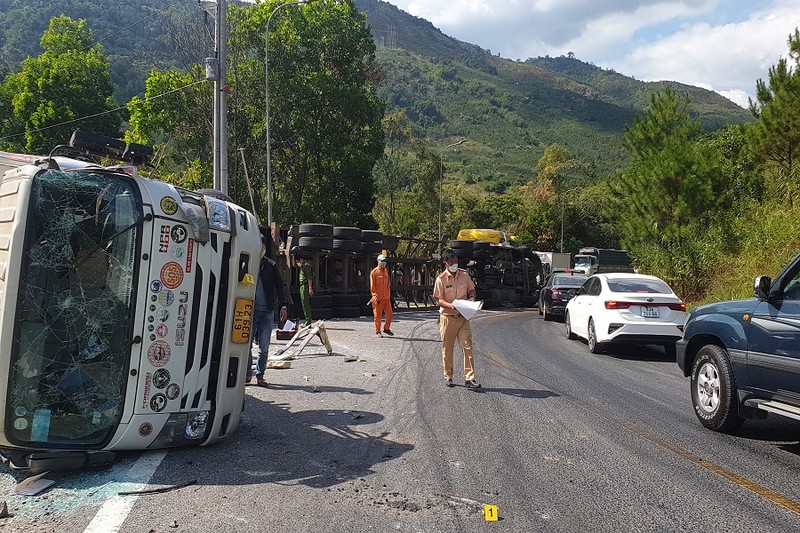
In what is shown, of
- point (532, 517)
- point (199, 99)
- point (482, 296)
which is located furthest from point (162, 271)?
point (199, 99)

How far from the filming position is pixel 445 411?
7.36 metres

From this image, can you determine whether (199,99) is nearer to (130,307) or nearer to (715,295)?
(715,295)

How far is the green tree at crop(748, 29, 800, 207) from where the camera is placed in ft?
65.9

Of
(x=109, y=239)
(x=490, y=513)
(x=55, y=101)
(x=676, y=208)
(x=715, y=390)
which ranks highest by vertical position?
(x=55, y=101)

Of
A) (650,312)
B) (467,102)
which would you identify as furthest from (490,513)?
(467,102)

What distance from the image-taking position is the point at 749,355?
615cm

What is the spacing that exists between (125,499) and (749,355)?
5374 mm

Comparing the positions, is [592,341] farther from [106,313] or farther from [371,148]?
[371,148]

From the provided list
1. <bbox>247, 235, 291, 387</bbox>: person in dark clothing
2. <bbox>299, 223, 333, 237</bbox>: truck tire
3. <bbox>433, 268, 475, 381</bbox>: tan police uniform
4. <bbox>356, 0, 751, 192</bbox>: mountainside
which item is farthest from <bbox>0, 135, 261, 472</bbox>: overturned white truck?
<bbox>356, 0, 751, 192</bbox>: mountainside

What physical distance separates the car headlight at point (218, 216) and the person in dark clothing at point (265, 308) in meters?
2.97

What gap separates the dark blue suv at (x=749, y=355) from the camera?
5.70 metres

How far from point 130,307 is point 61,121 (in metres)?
→ 46.2

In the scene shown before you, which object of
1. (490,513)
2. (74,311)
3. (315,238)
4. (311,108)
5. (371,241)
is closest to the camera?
(490,513)

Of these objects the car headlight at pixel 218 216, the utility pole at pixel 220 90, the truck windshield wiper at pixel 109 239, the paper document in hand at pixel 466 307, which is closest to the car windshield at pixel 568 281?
the utility pole at pixel 220 90
